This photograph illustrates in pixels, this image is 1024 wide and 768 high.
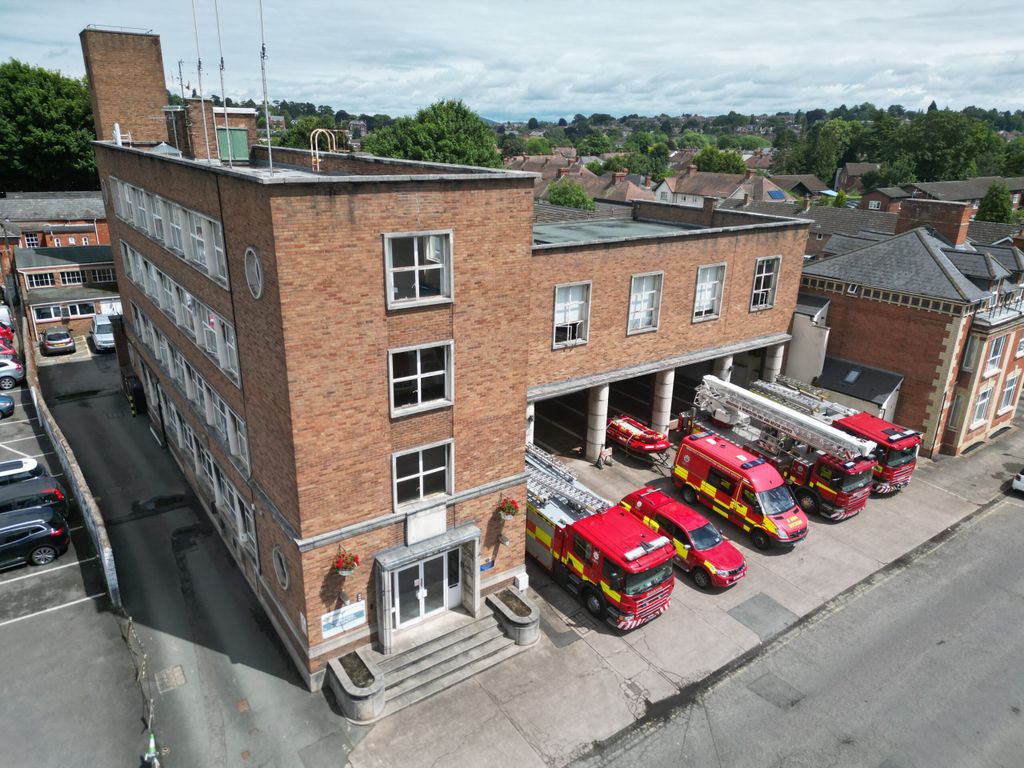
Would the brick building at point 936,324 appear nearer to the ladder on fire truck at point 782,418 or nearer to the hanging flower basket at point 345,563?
the ladder on fire truck at point 782,418

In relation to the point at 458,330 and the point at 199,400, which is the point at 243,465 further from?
the point at 458,330

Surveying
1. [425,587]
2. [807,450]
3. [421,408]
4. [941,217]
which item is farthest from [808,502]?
[941,217]

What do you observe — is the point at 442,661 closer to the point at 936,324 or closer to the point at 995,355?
the point at 936,324

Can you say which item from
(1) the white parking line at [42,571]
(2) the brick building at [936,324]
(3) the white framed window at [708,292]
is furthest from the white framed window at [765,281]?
(1) the white parking line at [42,571]

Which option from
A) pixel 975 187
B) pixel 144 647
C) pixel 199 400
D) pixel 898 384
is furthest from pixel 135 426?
pixel 975 187

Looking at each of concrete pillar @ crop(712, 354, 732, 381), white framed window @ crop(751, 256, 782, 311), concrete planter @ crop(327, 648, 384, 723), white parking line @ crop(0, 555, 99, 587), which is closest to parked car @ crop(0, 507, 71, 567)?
white parking line @ crop(0, 555, 99, 587)

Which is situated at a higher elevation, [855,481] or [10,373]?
[855,481]
